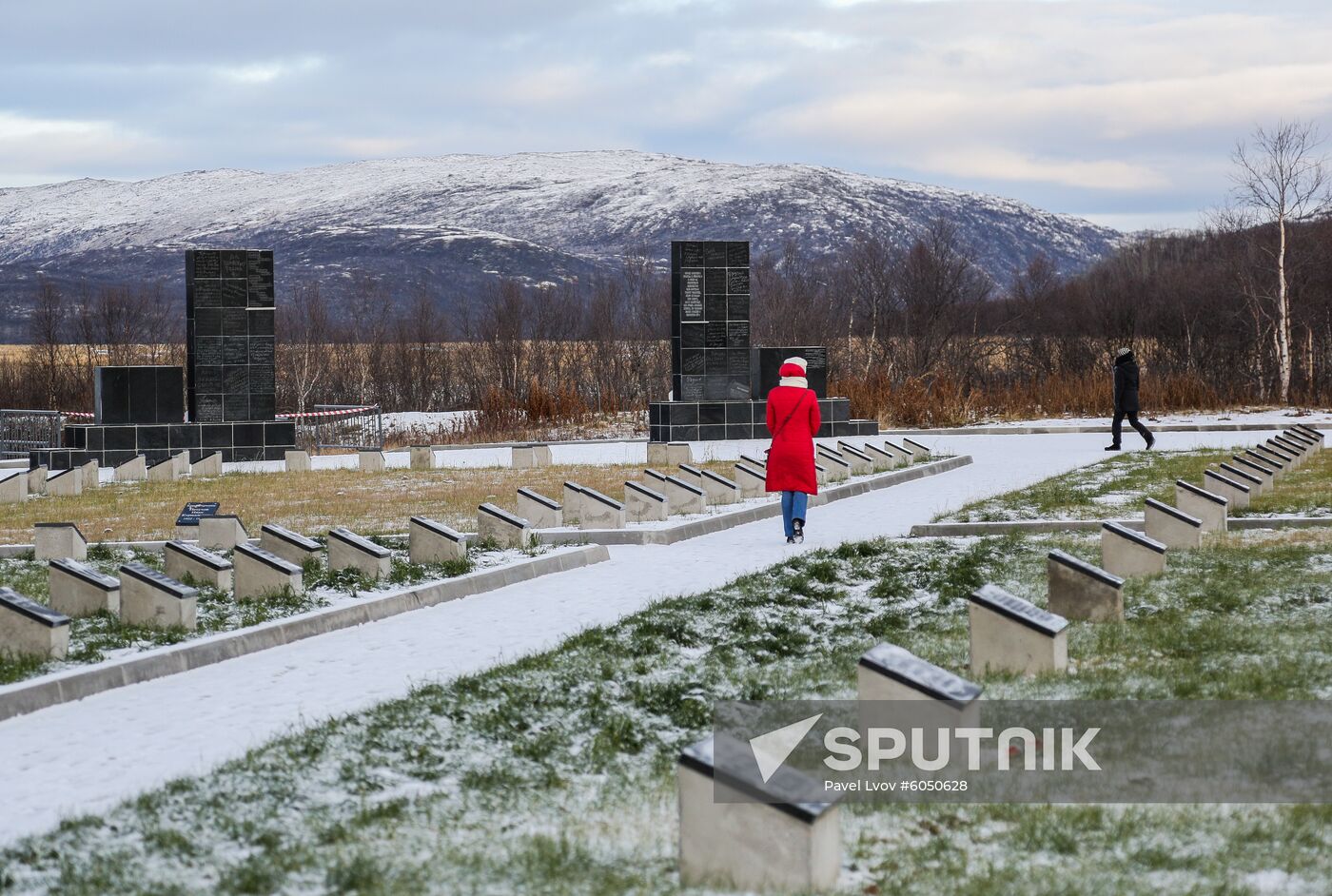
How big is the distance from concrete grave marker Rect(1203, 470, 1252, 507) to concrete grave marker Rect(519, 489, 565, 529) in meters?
6.17

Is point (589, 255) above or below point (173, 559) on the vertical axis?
above

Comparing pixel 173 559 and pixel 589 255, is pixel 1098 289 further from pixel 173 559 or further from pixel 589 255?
pixel 589 255

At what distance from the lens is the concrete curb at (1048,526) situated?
42.6 ft

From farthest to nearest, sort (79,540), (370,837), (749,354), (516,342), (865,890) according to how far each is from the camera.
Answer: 1. (516,342)
2. (749,354)
3. (79,540)
4. (370,837)
5. (865,890)

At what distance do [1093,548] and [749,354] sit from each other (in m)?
20.9

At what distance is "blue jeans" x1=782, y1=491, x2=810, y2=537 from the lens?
13.9 m

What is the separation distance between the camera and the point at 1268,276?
54.0 m

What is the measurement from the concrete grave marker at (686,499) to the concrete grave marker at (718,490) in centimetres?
96

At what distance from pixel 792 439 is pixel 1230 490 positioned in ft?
13.9

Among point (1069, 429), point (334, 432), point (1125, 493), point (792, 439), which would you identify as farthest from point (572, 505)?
point (334, 432)

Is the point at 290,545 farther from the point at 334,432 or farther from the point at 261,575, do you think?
the point at 334,432

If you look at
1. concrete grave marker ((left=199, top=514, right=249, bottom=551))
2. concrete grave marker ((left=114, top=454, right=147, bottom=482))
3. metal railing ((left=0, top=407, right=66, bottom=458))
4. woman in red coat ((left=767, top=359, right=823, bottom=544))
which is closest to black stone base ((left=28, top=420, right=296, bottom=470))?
concrete grave marker ((left=114, top=454, right=147, bottom=482))

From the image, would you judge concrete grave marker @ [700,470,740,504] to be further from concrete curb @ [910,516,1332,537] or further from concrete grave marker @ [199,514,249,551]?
concrete grave marker @ [199,514,249,551]

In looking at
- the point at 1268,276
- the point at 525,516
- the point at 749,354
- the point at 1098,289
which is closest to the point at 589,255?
the point at 1098,289
